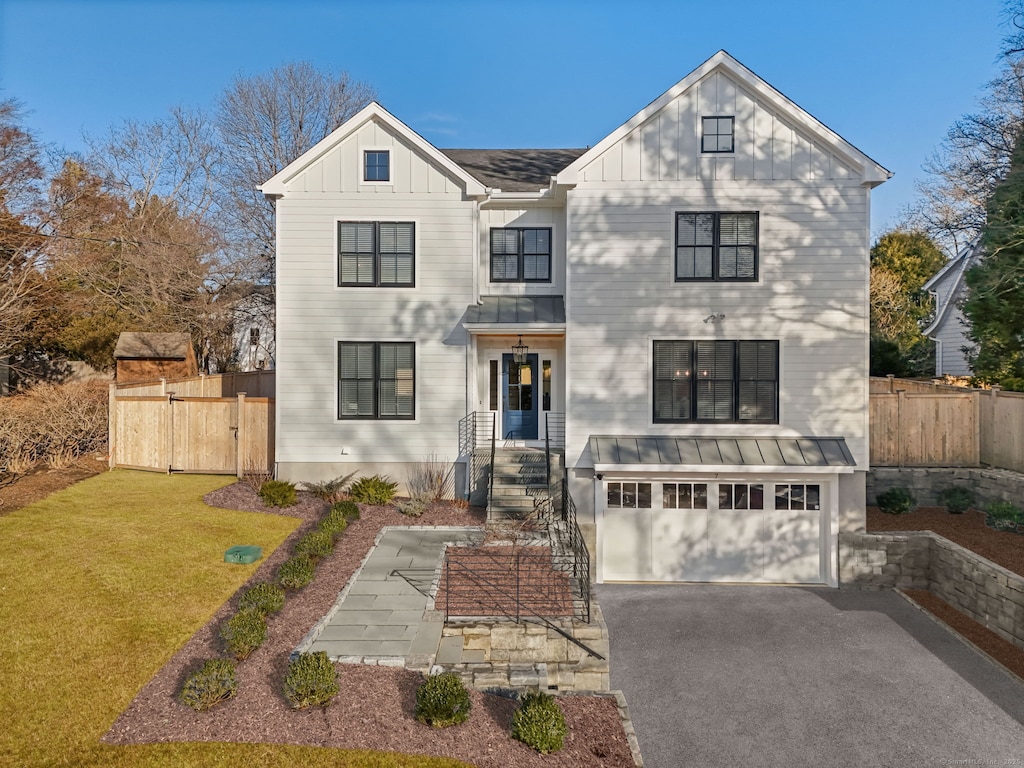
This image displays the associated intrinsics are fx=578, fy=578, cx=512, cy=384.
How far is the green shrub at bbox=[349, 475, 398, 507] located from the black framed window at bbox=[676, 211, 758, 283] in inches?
317

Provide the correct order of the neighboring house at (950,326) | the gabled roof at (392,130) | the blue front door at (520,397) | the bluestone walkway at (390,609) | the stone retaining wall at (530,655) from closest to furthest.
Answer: the stone retaining wall at (530,655), the bluestone walkway at (390,609), the gabled roof at (392,130), the blue front door at (520,397), the neighboring house at (950,326)

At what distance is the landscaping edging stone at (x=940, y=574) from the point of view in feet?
29.8

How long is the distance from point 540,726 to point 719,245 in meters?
9.95

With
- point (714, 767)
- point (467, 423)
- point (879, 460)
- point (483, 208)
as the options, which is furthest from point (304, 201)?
point (879, 460)

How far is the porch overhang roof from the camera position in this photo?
13.0 m

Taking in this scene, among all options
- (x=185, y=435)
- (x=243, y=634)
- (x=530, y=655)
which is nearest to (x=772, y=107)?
(x=530, y=655)

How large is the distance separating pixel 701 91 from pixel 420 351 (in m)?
8.26

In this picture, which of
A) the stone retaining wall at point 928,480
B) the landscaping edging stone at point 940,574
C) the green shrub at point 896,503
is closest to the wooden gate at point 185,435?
the landscaping edging stone at point 940,574

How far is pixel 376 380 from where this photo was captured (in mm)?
13773

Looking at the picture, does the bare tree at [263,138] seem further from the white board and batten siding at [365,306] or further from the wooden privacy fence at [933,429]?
the wooden privacy fence at [933,429]

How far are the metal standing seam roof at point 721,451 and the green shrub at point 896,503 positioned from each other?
2955 millimetres

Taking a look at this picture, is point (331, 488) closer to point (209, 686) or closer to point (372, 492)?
point (372, 492)

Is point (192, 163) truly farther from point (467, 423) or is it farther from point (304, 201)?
point (467, 423)

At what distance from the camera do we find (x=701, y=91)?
12031mm
